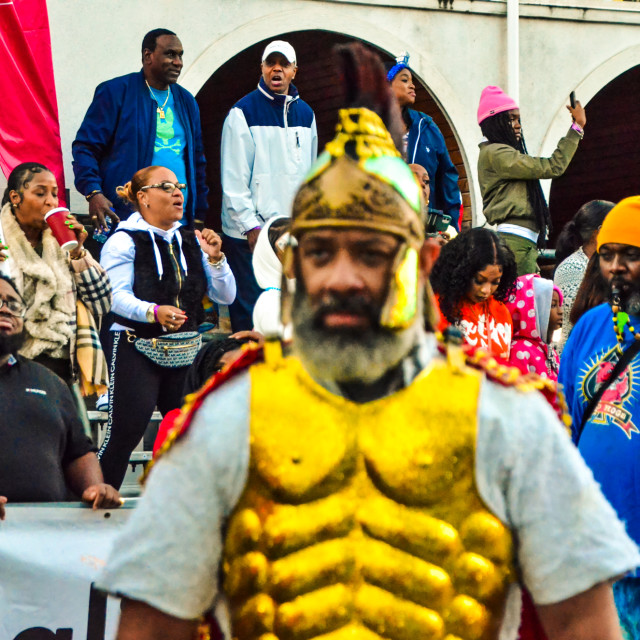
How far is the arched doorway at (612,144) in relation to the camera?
47.3ft

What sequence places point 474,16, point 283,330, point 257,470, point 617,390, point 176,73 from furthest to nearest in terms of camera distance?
1. point 474,16
2. point 176,73
3. point 617,390
4. point 283,330
5. point 257,470

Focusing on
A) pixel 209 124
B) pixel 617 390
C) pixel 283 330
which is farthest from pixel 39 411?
pixel 209 124

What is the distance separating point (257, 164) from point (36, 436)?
3.92 meters

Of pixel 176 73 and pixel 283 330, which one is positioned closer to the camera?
pixel 283 330

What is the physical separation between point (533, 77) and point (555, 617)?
10.2 m

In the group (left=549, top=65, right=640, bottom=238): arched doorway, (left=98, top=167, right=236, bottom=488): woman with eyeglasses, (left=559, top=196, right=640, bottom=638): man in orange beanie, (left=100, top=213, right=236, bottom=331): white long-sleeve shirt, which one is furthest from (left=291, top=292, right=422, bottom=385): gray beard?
(left=549, top=65, right=640, bottom=238): arched doorway

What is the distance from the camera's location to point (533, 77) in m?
12.1

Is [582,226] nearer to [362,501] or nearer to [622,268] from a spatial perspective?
[622,268]

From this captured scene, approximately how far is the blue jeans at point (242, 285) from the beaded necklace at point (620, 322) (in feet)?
13.5

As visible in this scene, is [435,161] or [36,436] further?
[435,161]

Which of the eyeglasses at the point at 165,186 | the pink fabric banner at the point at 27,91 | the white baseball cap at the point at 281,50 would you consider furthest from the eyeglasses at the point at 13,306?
the white baseball cap at the point at 281,50

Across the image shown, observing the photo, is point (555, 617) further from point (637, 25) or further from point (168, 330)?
point (637, 25)

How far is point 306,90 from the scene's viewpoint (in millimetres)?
13453

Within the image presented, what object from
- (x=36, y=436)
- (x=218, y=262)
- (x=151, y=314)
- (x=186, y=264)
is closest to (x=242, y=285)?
(x=218, y=262)
